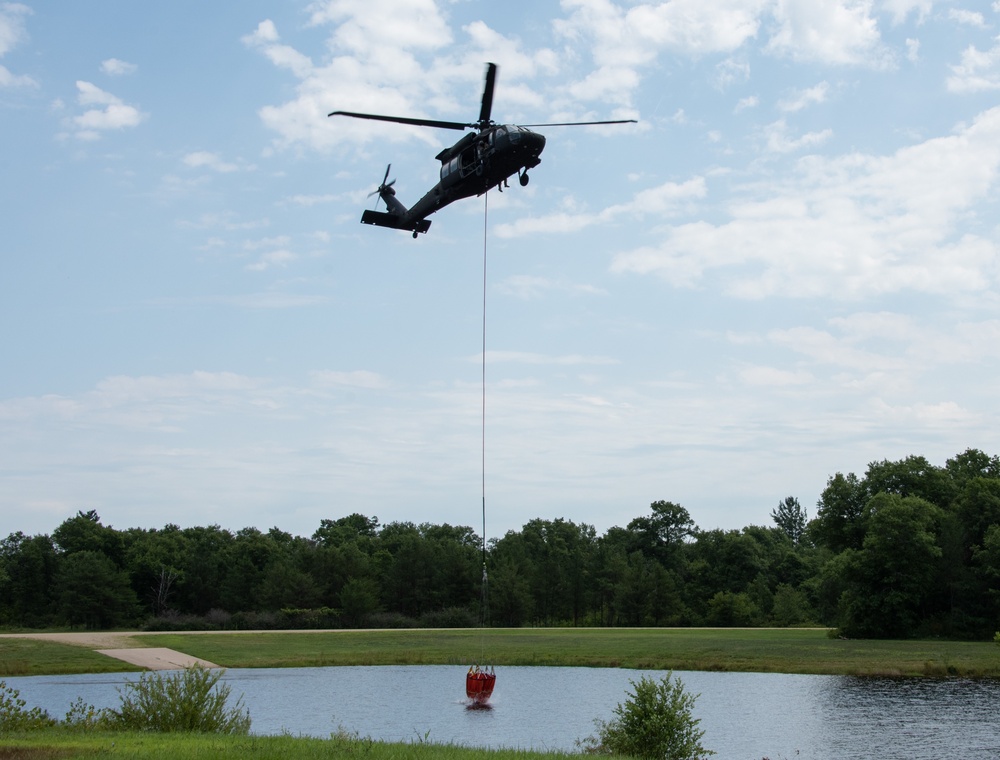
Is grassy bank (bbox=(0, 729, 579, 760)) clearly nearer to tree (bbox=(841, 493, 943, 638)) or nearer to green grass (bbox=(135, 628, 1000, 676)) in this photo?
green grass (bbox=(135, 628, 1000, 676))

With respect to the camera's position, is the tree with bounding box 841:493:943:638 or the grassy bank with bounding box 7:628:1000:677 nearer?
the grassy bank with bounding box 7:628:1000:677

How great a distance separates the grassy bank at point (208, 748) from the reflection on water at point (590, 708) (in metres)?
6.64

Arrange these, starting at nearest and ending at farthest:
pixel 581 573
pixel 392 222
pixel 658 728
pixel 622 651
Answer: pixel 658 728
pixel 392 222
pixel 622 651
pixel 581 573

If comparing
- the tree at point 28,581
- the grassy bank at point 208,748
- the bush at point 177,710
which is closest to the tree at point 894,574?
the grassy bank at point 208,748

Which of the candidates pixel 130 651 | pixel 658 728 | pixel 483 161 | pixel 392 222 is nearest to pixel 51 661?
pixel 130 651

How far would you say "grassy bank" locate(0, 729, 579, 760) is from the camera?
18.1m

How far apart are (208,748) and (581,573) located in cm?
10917

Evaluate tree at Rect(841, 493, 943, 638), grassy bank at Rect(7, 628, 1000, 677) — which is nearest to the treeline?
tree at Rect(841, 493, 943, 638)

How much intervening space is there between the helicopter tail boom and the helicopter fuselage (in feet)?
6.02

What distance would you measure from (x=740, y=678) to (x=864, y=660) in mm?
10042

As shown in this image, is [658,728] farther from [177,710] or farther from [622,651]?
[622,651]

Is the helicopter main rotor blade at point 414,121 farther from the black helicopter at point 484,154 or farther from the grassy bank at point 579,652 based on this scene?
the grassy bank at point 579,652

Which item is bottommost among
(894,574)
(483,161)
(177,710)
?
(177,710)

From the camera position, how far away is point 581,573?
125438mm
